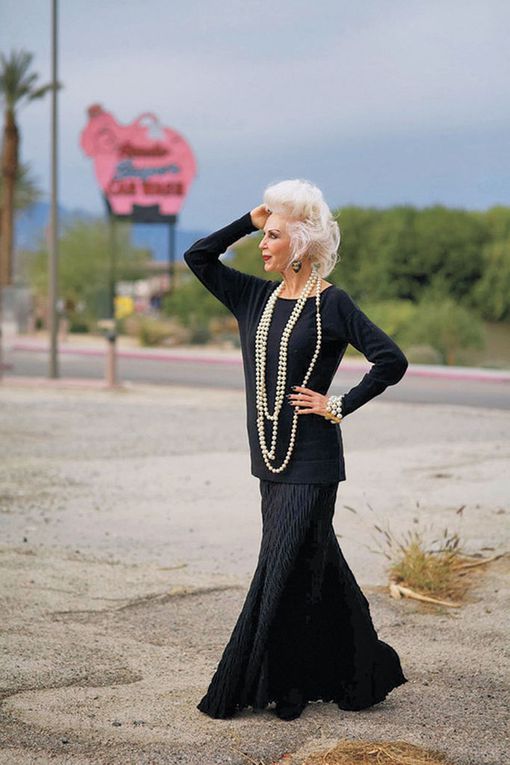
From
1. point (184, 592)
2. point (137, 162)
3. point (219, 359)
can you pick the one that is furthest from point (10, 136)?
point (184, 592)

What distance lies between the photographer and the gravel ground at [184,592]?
4672mm

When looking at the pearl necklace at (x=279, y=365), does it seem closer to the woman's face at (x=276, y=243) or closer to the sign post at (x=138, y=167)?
the woman's face at (x=276, y=243)

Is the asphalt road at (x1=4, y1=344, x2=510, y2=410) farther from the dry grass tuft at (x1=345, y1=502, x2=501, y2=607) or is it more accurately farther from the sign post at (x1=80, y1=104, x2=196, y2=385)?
the sign post at (x1=80, y1=104, x2=196, y2=385)

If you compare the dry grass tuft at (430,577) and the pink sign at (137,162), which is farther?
the pink sign at (137,162)

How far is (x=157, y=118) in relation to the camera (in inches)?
1868

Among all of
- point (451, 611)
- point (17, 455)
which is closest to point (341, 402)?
point (451, 611)

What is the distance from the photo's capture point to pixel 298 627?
4805 mm

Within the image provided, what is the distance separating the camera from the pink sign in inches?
1853

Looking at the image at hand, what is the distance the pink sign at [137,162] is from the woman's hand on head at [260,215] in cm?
4258

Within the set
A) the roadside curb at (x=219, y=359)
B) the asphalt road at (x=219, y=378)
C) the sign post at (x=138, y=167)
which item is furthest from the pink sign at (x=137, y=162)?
the asphalt road at (x=219, y=378)

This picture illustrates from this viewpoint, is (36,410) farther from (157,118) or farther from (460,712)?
(157,118)

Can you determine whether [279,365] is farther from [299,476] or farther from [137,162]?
[137,162]

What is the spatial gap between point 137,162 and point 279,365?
4363 cm

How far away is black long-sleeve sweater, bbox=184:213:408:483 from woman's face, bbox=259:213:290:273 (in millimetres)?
142
